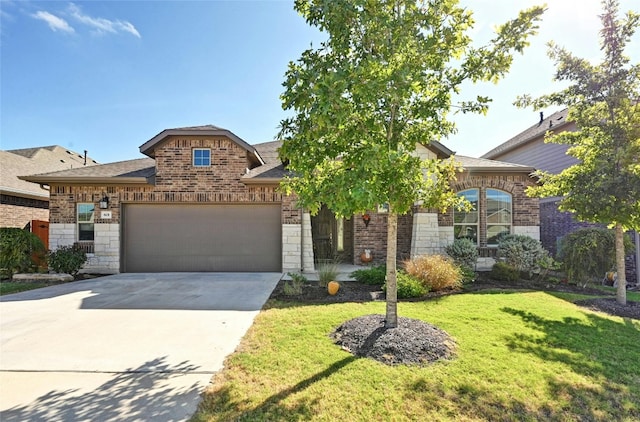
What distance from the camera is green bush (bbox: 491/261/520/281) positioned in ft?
27.3

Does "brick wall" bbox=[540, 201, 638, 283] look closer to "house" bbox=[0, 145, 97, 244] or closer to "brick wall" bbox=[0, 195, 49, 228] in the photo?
"house" bbox=[0, 145, 97, 244]

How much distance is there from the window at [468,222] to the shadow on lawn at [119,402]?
31.6 ft

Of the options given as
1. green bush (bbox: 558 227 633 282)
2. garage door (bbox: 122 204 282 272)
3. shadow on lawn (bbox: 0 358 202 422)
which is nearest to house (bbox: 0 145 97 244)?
garage door (bbox: 122 204 282 272)

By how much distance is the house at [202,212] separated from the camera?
955 centimetres

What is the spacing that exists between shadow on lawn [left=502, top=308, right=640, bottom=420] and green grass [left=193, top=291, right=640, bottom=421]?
0.04ft

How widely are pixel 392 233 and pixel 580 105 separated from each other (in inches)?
228

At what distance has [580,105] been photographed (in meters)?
6.43

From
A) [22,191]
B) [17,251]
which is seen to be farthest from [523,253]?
[22,191]

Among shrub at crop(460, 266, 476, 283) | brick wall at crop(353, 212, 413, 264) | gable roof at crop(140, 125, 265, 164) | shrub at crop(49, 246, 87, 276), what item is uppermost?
gable roof at crop(140, 125, 265, 164)

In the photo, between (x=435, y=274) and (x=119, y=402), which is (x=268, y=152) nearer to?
(x=435, y=274)

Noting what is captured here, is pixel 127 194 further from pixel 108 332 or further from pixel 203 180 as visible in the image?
pixel 108 332

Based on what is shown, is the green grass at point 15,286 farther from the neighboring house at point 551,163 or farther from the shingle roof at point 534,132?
the shingle roof at point 534,132

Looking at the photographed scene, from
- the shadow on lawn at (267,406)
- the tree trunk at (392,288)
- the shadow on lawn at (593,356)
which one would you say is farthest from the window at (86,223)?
the shadow on lawn at (593,356)

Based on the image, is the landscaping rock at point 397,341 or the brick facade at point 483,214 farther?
the brick facade at point 483,214
